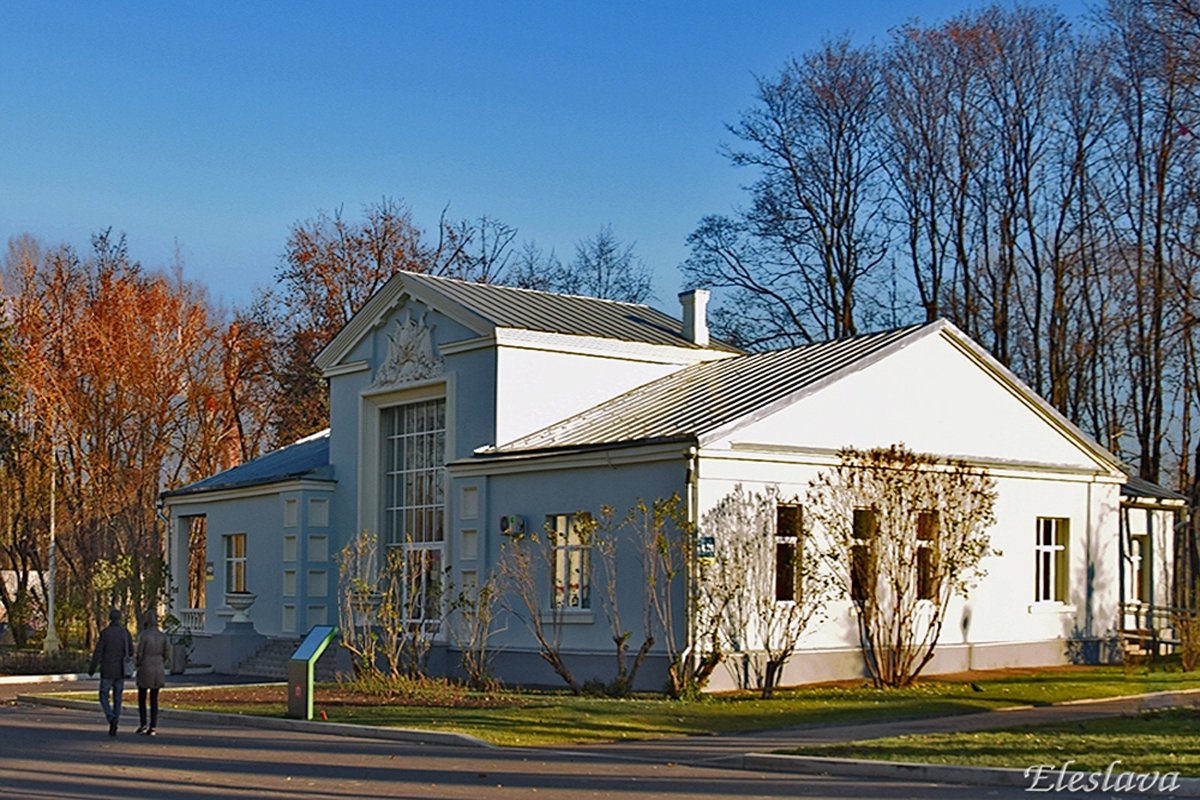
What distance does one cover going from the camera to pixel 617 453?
25.8 m

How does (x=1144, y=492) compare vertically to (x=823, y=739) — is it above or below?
above

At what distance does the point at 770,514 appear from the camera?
84.1 feet

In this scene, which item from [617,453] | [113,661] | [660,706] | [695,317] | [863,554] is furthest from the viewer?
[695,317]

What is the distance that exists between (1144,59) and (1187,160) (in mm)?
2931

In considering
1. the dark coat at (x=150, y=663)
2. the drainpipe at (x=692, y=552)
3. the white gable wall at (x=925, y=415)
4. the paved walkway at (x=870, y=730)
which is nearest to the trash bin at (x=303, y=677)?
the dark coat at (x=150, y=663)

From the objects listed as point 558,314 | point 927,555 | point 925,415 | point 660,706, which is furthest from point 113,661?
point 925,415

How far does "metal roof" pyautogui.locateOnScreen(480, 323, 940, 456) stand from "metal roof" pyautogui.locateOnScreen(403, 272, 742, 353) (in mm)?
1376

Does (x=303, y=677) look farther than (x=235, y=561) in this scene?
No

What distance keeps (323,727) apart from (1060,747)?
932 centimetres

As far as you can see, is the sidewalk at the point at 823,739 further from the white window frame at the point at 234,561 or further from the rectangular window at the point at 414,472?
the white window frame at the point at 234,561

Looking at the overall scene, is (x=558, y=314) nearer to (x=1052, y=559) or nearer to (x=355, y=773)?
(x=1052, y=559)


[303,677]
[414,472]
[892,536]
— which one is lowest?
[303,677]

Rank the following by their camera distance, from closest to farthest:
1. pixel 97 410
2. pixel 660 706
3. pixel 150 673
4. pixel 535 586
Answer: pixel 150 673
pixel 660 706
pixel 535 586
pixel 97 410

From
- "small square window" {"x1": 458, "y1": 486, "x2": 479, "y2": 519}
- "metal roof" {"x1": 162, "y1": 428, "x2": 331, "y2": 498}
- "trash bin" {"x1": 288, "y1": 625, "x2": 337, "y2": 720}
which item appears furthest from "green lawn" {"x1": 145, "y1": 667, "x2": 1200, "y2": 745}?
"metal roof" {"x1": 162, "y1": 428, "x2": 331, "y2": 498}
